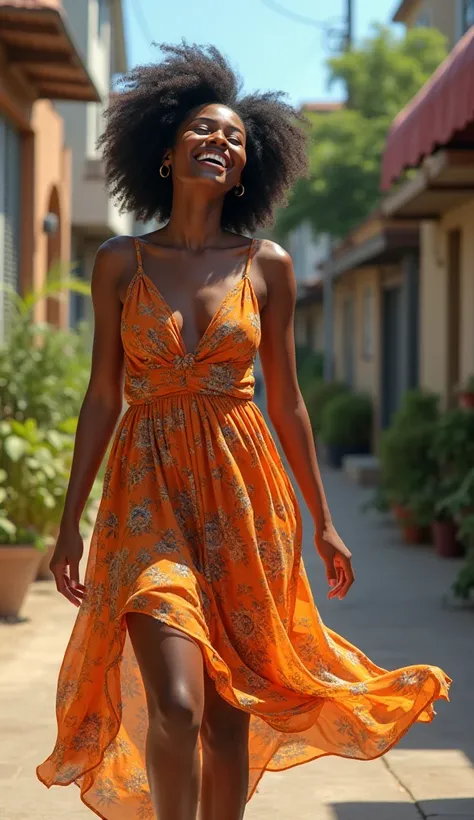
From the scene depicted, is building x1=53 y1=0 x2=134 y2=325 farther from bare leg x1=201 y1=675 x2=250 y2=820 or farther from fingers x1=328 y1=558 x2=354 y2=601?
bare leg x1=201 y1=675 x2=250 y2=820

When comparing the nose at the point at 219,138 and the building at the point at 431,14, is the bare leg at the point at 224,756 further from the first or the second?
the building at the point at 431,14

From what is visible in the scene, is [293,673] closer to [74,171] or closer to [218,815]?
[218,815]

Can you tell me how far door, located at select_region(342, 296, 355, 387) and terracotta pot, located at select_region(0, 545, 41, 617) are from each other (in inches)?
599

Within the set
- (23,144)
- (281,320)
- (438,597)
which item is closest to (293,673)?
(281,320)

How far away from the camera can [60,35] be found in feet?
31.6

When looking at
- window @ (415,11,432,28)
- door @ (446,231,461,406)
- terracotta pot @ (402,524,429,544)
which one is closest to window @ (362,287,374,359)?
window @ (415,11,432,28)

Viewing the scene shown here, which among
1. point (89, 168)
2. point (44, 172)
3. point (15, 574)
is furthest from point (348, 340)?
point (15, 574)

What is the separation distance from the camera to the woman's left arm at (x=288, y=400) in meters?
3.43

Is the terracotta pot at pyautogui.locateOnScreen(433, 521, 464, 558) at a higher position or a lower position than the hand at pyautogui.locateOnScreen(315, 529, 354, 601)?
lower

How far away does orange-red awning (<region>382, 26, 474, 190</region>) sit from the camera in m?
7.02

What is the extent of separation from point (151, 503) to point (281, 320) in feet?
2.04

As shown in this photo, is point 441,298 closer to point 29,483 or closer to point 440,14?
point 29,483

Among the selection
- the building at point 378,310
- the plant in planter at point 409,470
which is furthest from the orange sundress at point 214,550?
the building at point 378,310

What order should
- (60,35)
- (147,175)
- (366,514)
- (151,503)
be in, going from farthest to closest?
(366,514)
(60,35)
(147,175)
(151,503)
